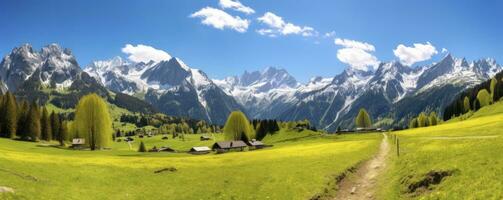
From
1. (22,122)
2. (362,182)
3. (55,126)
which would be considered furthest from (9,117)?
(362,182)

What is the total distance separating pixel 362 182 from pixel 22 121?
5521 inches

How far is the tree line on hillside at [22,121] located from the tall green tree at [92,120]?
28.7 m

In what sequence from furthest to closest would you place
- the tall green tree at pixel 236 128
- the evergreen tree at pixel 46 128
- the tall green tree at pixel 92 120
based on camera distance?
1. the tall green tree at pixel 236 128
2. the evergreen tree at pixel 46 128
3. the tall green tree at pixel 92 120

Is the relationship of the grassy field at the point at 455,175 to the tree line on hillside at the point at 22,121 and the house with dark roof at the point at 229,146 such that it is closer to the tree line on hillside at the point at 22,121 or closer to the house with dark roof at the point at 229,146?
the house with dark roof at the point at 229,146

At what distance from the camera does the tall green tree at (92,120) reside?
131m

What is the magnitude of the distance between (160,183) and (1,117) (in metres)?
124

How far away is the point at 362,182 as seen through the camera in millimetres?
46188

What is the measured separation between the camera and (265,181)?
4603 cm

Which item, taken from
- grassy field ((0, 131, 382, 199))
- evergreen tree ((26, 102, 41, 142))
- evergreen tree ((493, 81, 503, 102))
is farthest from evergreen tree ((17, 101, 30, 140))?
evergreen tree ((493, 81, 503, 102))

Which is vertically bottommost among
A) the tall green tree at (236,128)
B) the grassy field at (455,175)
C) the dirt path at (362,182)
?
the dirt path at (362,182)

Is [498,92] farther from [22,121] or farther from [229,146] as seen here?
[22,121]

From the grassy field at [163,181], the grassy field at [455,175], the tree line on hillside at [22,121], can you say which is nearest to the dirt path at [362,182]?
the grassy field at [455,175]

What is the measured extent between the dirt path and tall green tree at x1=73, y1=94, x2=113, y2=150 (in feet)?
322

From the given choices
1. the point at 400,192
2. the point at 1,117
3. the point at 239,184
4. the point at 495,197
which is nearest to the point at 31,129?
the point at 1,117
